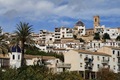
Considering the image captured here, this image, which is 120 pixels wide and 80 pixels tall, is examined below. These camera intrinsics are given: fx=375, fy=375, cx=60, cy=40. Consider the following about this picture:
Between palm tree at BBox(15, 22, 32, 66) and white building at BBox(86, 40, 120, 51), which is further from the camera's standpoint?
white building at BBox(86, 40, 120, 51)

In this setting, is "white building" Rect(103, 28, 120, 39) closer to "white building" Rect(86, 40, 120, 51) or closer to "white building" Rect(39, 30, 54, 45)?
"white building" Rect(39, 30, 54, 45)

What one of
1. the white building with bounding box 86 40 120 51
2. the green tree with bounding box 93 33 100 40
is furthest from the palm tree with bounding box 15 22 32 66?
the green tree with bounding box 93 33 100 40

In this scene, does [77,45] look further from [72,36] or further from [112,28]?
[112,28]

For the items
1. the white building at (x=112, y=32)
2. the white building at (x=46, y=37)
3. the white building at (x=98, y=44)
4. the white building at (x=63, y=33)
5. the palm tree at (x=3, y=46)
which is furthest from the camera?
the white building at (x=46, y=37)

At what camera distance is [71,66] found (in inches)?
3381

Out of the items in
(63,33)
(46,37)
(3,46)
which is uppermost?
(63,33)

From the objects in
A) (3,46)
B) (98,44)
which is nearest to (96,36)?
(98,44)

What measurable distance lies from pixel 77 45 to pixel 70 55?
69.1 m

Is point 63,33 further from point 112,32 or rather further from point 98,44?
point 98,44

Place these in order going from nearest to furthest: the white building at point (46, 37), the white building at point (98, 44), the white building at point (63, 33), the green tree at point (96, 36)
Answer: the white building at point (98, 44)
the green tree at point (96, 36)
the white building at point (63, 33)
the white building at point (46, 37)

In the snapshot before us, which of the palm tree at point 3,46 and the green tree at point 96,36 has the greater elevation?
the green tree at point 96,36

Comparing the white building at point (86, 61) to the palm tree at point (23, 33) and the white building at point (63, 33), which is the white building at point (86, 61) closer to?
the palm tree at point (23, 33)

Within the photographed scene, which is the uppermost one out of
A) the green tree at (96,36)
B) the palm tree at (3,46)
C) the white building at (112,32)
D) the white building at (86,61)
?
the white building at (112,32)

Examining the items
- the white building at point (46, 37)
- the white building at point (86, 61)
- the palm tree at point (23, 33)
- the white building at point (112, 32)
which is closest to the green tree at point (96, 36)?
the white building at point (112, 32)
